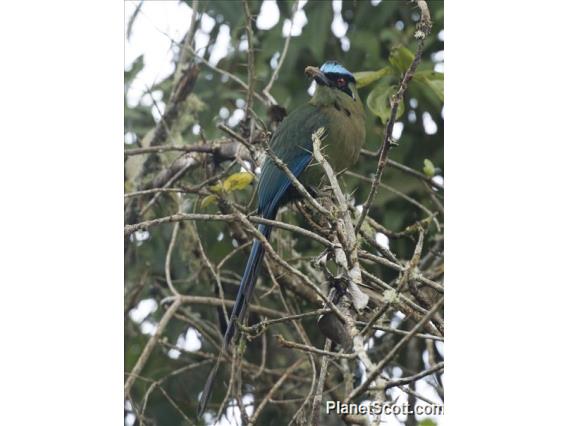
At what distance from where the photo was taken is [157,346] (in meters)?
4.12

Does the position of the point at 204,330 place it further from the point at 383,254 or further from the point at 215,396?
the point at 383,254

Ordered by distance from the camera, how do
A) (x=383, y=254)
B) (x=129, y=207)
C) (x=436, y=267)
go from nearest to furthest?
1. (x=383, y=254)
2. (x=436, y=267)
3. (x=129, y=207)

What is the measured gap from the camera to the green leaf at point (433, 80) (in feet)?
11.4

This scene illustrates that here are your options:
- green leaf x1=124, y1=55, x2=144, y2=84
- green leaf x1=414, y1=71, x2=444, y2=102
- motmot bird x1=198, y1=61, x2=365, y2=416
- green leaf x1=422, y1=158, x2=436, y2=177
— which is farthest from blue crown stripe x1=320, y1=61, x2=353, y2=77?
green leaf x1=124, y1=55, x2=144, y2=84

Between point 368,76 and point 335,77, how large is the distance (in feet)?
0.68

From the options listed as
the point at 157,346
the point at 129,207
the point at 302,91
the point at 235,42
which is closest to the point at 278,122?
the point at 302,91

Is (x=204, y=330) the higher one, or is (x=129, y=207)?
(x=129, y=207)

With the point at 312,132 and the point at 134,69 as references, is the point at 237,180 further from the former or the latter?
the point at 134,69

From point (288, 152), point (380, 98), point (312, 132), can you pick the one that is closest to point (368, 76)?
point (380, 98)

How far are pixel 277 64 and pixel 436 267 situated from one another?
3.81 feet

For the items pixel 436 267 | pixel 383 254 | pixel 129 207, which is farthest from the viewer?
pixel 129 207

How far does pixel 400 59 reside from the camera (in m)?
3.60

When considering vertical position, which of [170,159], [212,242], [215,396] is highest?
[170,159]

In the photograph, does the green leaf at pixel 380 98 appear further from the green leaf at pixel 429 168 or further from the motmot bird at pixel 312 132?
the green leaf at pixel 429 168
